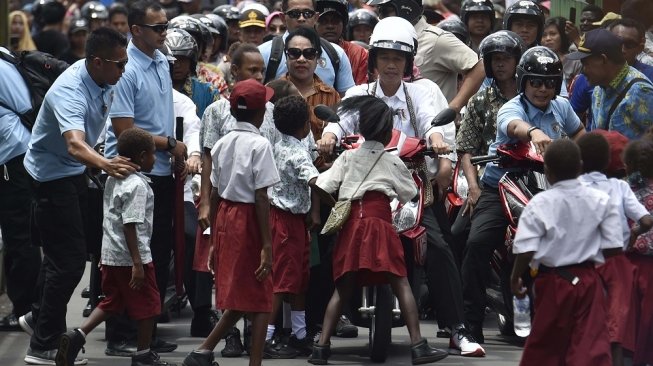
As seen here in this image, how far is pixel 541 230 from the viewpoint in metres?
8.43

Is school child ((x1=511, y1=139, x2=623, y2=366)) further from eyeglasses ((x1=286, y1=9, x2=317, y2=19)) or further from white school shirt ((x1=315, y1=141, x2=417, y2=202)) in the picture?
eyeglasses ((x1=286, y1=9, x2=317, y2=19))

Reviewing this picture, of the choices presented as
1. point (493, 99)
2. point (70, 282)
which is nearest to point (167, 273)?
point (70, 282)

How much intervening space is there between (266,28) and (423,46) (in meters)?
3.35

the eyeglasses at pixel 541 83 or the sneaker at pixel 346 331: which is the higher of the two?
the eyeglasses at pixel 541 83

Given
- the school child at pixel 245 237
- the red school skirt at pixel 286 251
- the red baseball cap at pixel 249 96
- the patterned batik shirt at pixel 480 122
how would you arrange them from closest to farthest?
the school child at pixel 245 237, the red baseball cap at pixel 249 96, the red school skirt at pixel 286 251, the patterned batik shirt at pixel 480 122

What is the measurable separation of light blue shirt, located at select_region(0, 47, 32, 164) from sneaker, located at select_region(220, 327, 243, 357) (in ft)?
7.05

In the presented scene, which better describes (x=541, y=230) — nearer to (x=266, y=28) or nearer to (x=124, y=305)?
(x=124, y=305)

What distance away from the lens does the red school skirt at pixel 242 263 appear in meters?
9.49

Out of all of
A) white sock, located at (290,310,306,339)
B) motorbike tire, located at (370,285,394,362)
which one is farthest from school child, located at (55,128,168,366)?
motorbike tire, located at (370,285,394,362)

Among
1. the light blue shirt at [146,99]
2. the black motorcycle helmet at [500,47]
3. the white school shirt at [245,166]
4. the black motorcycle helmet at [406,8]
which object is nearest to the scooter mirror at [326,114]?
the white school shirt at [245,166]

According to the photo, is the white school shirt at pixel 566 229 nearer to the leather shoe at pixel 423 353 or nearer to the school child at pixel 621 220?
the school child at pixel 621 220

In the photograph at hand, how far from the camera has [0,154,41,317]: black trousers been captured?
459 inches

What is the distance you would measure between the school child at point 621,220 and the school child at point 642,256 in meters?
0.26

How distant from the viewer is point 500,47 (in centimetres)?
1136
